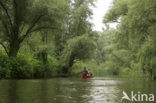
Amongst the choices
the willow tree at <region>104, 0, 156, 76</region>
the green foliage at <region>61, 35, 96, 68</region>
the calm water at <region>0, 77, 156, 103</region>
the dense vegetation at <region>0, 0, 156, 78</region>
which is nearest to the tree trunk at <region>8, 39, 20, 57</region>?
the dense vegetation at <region>0, 0, 156, 78</region>

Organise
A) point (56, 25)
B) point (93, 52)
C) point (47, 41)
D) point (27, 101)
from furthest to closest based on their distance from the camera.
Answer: point (93, 52) < point (47, 41) < point (56, 25) < point (27, 101)

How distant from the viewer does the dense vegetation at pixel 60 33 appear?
60.4ft

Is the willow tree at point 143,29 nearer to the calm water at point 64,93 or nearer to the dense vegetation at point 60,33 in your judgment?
the dense vegetation at point 60,33

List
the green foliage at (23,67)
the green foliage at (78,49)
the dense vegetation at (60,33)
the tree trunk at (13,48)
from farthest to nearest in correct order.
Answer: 1. the green foliage at (78,49)
2. the tree trunk at (13,48)
3. the green foliage at (23,67)
4. the dense vegetation at (60,33)

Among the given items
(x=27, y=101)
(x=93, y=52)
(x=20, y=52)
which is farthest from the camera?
(x=93, y=52)

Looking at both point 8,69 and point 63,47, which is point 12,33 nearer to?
point 8,69

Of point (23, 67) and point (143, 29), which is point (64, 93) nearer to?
point (143, 29)

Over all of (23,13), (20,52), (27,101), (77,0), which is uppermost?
(77,0)

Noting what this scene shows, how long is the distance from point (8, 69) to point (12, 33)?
4092mm

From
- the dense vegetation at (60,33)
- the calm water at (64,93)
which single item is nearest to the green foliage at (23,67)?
the dense vegetation at (60,33)

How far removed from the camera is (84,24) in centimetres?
3212

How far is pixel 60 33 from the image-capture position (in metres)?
24.0

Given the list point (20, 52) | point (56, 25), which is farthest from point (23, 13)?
point (20, 52)

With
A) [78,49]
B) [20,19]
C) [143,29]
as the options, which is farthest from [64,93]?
[78,49]
